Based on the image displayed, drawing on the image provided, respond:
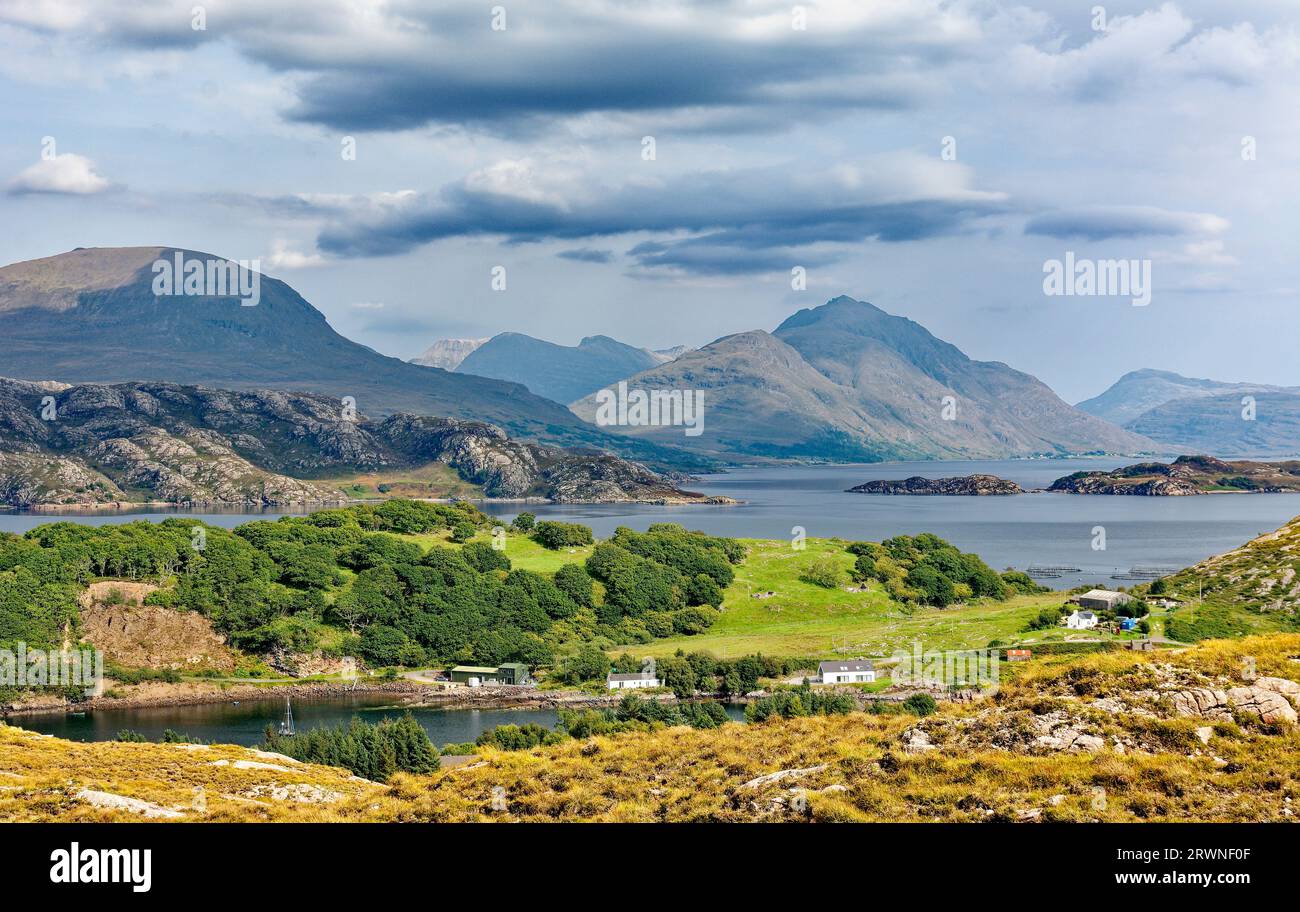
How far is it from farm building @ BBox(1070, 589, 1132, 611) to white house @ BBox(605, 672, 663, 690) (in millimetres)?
45301

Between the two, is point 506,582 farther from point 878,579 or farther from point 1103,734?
point 1103,734

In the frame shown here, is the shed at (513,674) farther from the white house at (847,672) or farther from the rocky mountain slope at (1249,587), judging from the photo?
the rocky mountain slope at (1249,587)

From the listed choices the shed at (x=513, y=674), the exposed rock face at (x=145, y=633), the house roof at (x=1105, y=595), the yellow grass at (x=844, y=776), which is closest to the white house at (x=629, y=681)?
the shed at (x=513, y=674)

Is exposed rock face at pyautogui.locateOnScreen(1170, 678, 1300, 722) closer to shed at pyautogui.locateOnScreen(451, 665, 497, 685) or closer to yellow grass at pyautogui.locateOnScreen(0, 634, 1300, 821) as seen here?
yellow grass at pyautogui.locateOnScreen(0, 634, 1300, 821)

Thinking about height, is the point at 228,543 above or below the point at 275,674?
above

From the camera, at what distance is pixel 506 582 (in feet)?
417

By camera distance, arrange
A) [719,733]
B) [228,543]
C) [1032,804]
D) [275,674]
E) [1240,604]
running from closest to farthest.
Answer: [1032,804] < [719,733] < [1240,604] < [275,674] < [228,543]

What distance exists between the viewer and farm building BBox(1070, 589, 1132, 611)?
106m

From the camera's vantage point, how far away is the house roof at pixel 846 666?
96.2m

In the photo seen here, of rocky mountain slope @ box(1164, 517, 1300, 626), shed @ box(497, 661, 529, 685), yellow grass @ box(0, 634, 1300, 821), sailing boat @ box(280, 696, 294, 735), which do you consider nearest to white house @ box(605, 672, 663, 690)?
shed @ box(497, 661, 529, 685)

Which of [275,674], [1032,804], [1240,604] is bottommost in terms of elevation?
[275,674]

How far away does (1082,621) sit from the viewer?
330 feet
